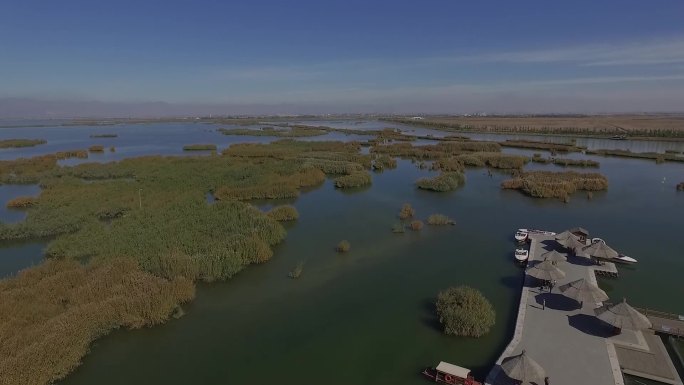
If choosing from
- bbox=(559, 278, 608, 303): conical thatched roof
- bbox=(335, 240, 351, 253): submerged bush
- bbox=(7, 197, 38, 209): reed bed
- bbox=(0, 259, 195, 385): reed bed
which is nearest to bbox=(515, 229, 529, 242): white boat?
bbox=(559, 278, 608, 303): conical thatched roof

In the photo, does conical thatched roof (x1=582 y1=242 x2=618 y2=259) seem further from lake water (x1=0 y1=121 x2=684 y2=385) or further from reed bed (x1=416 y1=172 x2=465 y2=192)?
reed bed (x1=416 y1=172 x2=465 y2=192)

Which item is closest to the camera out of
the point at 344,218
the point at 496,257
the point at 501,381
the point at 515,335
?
the point at 501,381

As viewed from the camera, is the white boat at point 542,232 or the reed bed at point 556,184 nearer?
the white boat at point 542,232

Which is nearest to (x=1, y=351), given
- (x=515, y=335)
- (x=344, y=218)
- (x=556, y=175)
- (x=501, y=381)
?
(x=501, y=381)

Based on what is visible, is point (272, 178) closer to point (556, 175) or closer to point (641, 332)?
point (556, 175)

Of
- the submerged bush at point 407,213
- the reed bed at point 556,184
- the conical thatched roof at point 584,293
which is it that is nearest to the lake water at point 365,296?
the submerged bush at point 407,213

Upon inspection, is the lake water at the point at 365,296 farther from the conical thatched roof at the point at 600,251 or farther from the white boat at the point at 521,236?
the conical thatched roof at the point at 600,251

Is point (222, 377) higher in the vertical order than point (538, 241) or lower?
lower
